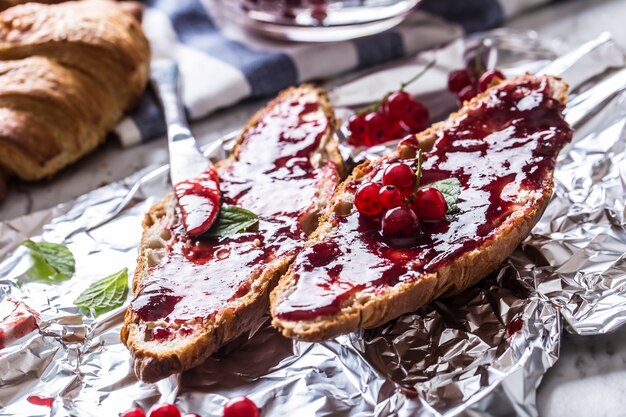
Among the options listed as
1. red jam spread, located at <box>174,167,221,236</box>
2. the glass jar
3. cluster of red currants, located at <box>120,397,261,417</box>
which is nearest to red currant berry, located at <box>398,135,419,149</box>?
red jam spread, located at <box>174,167,221,236</box>

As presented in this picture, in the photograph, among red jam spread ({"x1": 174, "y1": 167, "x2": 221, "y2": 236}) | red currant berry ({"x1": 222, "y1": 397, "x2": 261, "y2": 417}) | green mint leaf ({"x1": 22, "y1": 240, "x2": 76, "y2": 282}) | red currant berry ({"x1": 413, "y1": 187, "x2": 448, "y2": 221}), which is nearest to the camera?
red currant berry ({"x1": 222, "y1": 397, "x2": 261, "y2": 417})

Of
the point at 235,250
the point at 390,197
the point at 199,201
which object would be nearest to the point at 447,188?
the point at 390,197

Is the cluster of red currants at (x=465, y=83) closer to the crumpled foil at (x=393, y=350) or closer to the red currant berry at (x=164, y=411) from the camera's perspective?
the crumpled foil at (x=393, y=350)

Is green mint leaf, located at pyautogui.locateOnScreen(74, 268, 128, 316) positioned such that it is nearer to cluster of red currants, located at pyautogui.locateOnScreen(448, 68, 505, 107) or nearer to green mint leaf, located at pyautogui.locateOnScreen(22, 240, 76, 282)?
green mint leaf, located at pyautogui.locateOnScreen(22, 240, 76, 282)

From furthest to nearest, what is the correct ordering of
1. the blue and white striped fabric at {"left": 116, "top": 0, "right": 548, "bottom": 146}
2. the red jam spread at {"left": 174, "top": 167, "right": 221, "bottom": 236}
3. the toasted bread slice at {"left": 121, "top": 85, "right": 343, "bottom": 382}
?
the blue and white striped fabric at {"left": 116, "top": 0, "right": 548, "bottom": 146}
the red jam spread at {"left": 174, "top": 167, "right": 221, "bottom": 236}
the toasted bread slice at {"left": 121, "top": 85, "right": 343, "bottom": 382}

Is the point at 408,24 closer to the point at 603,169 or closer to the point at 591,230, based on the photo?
the point at 603,169

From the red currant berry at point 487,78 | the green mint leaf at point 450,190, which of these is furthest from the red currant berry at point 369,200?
the red currant berry at point 487,78
